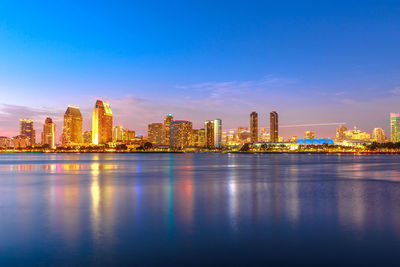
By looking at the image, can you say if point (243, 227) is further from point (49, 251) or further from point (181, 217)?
point (49, 251)

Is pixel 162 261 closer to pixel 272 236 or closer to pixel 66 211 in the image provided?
pixel 272 236

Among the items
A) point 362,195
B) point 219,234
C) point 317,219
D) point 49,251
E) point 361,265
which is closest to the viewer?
point 361,265

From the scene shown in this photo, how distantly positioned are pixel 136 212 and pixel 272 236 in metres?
8.79

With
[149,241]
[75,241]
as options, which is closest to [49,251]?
[75,241]

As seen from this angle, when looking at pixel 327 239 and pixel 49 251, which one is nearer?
pixel 49 251

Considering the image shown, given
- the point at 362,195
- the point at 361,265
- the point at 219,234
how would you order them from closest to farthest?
the point at 361,265 → the point at 219,234 → the point at 362,195

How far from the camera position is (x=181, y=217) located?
1819 cm

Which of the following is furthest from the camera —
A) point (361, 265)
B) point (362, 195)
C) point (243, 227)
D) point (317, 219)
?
point (362, 195)

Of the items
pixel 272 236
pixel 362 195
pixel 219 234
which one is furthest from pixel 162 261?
pixel 362 195

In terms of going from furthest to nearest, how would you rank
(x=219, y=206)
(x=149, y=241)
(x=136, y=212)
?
(x=219, y=206)
(x=136, y=212)
(x=149, y=241)

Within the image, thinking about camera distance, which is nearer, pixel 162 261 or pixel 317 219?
pixel 162 261

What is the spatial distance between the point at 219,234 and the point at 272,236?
2219 millimetres

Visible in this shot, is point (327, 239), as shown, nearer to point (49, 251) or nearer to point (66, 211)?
point (49, 251)

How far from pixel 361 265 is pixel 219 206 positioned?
1186 centimetres
